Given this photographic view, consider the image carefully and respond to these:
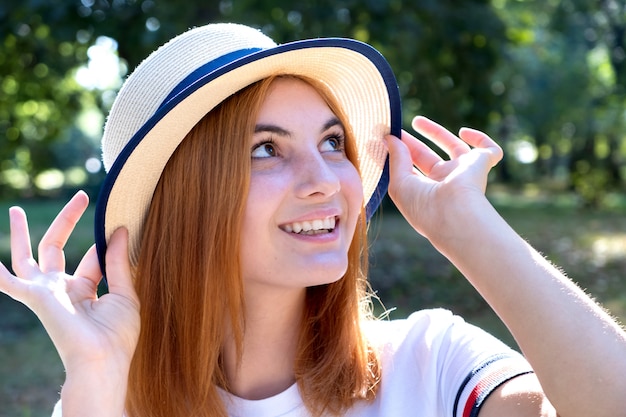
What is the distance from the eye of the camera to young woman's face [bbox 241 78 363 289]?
1858 mm

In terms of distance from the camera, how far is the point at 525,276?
63.2 inches

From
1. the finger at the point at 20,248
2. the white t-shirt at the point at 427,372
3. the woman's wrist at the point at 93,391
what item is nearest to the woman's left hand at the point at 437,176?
the white t-shirt at the point at 427,372

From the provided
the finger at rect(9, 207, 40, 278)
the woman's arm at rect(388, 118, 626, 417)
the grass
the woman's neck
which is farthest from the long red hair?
the grass

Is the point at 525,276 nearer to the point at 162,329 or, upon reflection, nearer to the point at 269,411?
the point at 269,411

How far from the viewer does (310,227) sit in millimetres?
1887

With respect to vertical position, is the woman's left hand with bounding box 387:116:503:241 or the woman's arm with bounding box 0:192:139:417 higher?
the woman's left hand with bounding box 387:116:503:241

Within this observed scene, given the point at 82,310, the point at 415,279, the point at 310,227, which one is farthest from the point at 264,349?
the point at 415,279

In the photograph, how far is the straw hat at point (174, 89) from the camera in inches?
72.2

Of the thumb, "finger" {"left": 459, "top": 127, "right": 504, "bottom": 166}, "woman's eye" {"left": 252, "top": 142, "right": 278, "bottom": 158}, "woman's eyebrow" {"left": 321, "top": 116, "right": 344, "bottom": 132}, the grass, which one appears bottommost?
the grass

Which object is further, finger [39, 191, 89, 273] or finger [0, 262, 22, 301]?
finger [39, 191, 89, 273]

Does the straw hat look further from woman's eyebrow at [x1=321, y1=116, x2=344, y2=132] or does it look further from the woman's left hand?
the woman's left hand

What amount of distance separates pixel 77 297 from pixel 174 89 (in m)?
0.57

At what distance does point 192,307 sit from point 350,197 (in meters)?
0.51

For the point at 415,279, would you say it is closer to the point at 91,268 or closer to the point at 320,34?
the point at 320,34
